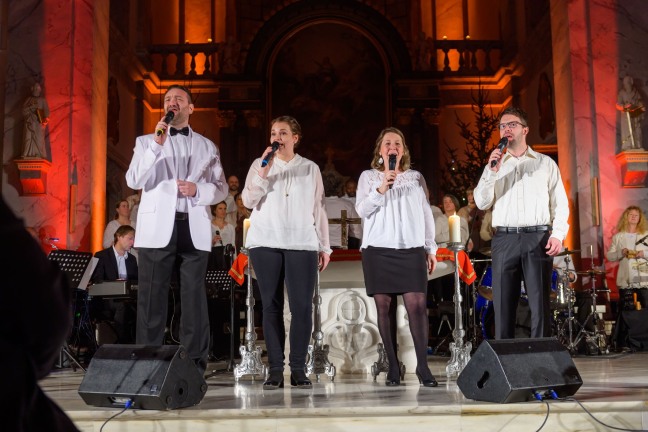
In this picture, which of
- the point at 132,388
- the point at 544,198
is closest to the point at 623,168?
the point at 544,198

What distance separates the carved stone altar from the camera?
20.0 ft

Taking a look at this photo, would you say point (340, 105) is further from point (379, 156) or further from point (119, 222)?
point (379, 156)

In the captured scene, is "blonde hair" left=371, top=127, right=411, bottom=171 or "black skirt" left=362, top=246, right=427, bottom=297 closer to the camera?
"black skirt" left=362, top=246, right=427, bottom=297

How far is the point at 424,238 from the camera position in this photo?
4.84 meters

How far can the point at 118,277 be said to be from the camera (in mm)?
7973

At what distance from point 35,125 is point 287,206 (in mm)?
6107

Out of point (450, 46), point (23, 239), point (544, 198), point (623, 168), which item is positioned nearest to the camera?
point (23, 239)

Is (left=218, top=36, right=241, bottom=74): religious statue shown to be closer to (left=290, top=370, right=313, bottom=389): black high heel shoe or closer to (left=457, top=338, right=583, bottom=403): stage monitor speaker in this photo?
(left=290, top=370, right=313, bottom=389): black high heel shoe

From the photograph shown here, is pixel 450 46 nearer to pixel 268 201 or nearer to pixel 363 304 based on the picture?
pixel 363 304

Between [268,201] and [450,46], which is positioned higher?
[450,46]

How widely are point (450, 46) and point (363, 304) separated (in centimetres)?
1202

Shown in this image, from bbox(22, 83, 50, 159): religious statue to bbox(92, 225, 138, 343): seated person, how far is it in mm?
2356

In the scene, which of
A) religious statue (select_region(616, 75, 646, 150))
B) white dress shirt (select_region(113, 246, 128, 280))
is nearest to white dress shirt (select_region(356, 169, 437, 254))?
white dress shirt (select_region(113, 246, 128, 280))

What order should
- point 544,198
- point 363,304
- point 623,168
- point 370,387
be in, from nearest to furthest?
1. point 544,198
2. point 370,387
3. point 363,304
4. point 623,168
